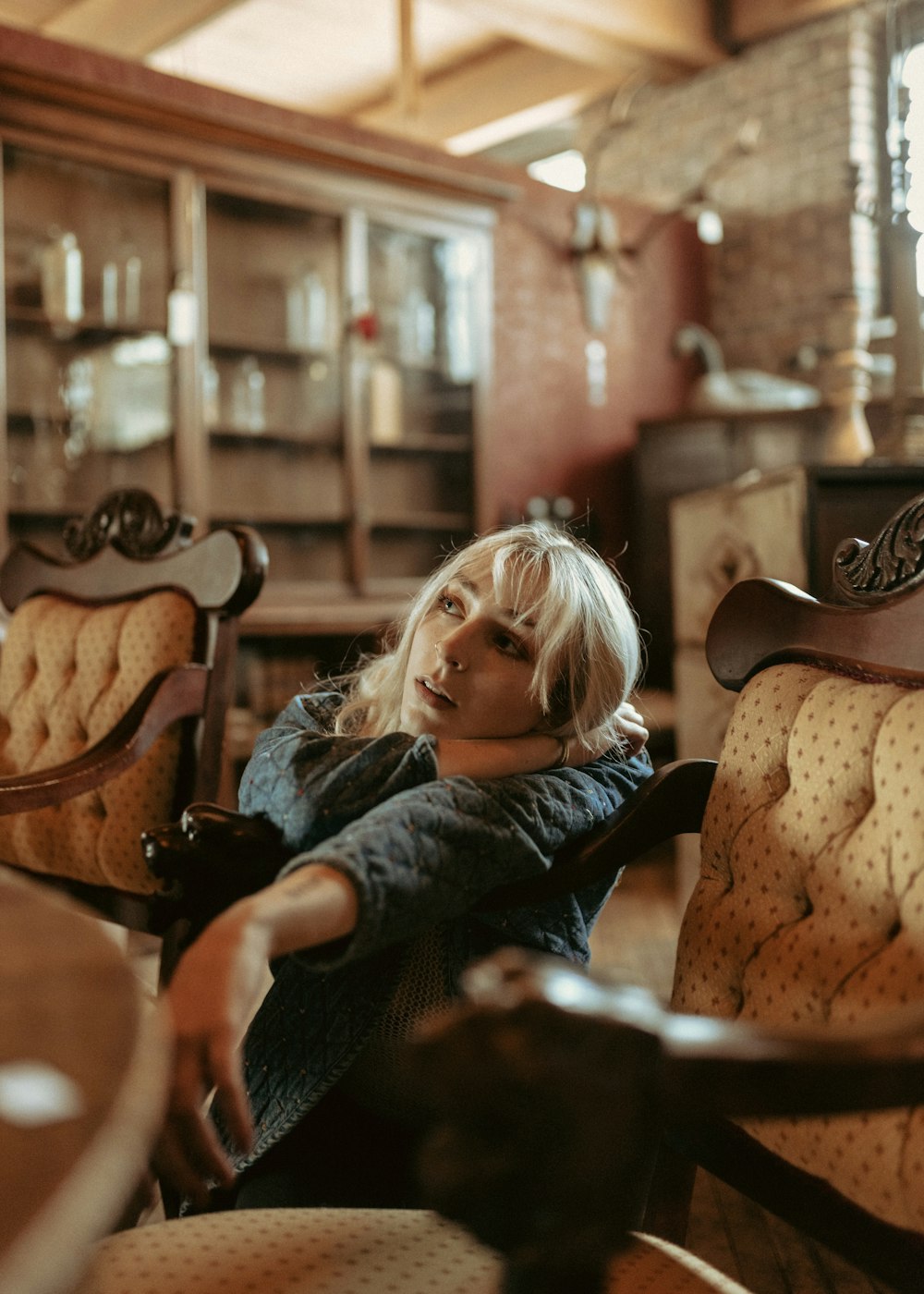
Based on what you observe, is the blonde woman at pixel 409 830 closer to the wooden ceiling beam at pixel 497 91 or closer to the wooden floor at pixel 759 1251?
the wooden floor at pixel 759 1251

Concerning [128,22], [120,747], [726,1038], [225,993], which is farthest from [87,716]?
[128,22]

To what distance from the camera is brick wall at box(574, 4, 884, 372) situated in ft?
15.9

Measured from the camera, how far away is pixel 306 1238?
2.72 ft

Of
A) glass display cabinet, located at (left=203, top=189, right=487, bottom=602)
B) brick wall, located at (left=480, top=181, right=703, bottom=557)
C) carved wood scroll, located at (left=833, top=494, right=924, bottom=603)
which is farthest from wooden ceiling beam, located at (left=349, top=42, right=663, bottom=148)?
carved wood scroll, located at (left=833, top=494, right=924, bottom=603)

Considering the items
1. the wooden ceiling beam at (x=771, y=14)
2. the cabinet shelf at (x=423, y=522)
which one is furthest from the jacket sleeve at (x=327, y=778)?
the wooden ceiling beam at (x=771, y=14)

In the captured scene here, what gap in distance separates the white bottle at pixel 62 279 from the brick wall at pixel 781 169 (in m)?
2.86

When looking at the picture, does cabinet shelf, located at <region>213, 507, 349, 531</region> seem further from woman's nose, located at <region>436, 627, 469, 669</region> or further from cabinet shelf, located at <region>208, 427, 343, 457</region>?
woman's nose, located at <region>436, 627, 469, 669</region>

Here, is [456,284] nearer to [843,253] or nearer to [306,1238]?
[843,253]

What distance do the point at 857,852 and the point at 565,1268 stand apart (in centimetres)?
44

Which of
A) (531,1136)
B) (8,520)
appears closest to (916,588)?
(531,1136)

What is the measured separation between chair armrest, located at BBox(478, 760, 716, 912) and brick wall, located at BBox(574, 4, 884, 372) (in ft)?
13.4

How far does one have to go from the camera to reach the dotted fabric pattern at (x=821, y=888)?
833mm

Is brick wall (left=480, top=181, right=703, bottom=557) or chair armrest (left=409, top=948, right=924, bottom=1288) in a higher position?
brick wall (left=480, top=181, right=703, bottom=557)

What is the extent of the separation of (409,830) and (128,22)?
5178mm
